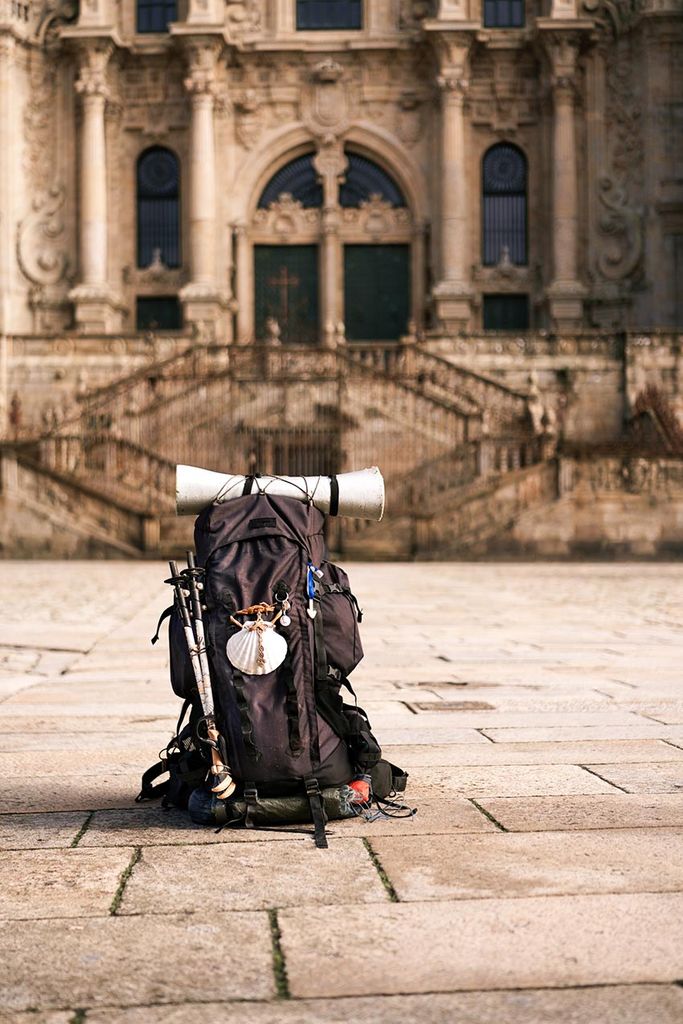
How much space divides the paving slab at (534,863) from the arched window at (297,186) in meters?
40.9

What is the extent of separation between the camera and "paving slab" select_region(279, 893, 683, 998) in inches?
143

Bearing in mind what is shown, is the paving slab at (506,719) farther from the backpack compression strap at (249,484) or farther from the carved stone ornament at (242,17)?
the carved stone ornament at (242,17)

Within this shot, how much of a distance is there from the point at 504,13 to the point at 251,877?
42.4 meters

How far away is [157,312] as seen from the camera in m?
44.2

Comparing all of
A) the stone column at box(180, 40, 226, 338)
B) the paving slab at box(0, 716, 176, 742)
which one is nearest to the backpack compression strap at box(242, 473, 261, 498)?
the paving slab at box(0, 716, 176, 742)

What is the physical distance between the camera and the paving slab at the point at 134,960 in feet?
11.6

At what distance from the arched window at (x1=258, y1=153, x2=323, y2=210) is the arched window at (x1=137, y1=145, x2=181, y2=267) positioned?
255 cm

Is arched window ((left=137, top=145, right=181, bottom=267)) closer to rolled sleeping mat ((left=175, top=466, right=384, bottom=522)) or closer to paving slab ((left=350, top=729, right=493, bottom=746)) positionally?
paving slab ((left=350, top=729, right=493, bottom=746))

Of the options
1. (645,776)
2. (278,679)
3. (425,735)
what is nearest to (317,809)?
(278,679)

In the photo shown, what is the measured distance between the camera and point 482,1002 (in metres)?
3.46

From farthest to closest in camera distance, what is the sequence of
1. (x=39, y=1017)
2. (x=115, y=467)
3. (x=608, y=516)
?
(x=115, y=467)
(x=608, y=516)
(x=39, y=1017)

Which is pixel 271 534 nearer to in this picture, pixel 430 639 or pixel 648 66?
pixel 430 639

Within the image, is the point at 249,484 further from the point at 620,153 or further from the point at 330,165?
the point at 330,165

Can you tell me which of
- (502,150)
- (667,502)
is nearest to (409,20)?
(502,150)
